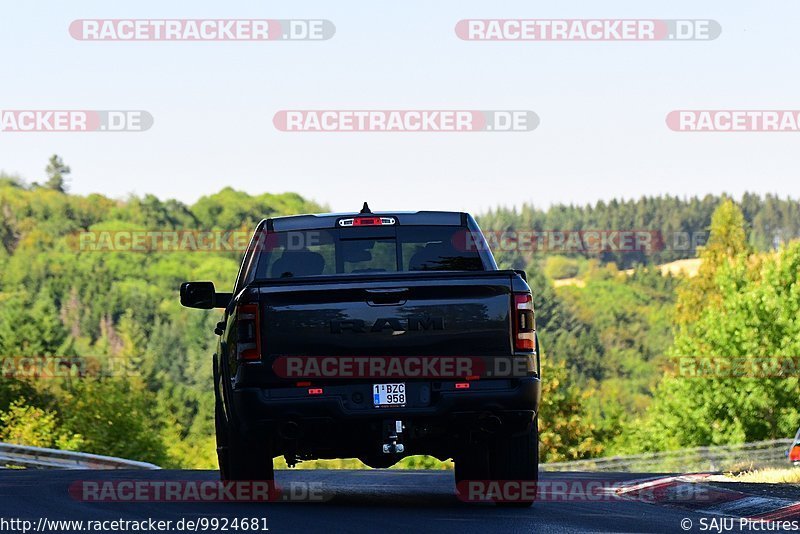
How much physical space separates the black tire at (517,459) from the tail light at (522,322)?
1056 millimetres

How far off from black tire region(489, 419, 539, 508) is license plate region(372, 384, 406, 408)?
1267 mm

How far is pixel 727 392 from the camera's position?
196 feet

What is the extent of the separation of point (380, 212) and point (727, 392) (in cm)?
4848

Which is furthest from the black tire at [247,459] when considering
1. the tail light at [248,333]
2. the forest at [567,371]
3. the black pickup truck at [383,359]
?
the forest at [567,371]

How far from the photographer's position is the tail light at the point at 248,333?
11.1m

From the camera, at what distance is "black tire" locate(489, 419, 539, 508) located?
1212cm

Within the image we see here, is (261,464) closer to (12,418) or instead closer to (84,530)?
(84,530)

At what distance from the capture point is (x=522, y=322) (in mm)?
11305

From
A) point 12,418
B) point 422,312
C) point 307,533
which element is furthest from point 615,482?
point 12,418

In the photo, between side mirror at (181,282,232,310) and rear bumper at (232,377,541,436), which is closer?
rear bumper at (232,377,541,436)

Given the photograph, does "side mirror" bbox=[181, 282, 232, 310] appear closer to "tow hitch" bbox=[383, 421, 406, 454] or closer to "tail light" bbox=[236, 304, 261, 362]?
"tail light" bbox=[236, 304, 261, 362]

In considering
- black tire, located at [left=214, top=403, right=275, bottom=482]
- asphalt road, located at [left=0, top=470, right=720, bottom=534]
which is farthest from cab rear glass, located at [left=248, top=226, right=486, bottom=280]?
asphalt road, located at [left=0, top=470, right=720, bottom=534]

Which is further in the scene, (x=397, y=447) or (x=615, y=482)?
(x=615, y=482)

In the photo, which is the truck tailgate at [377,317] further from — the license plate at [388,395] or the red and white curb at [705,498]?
the red and white curb at [705,498]
